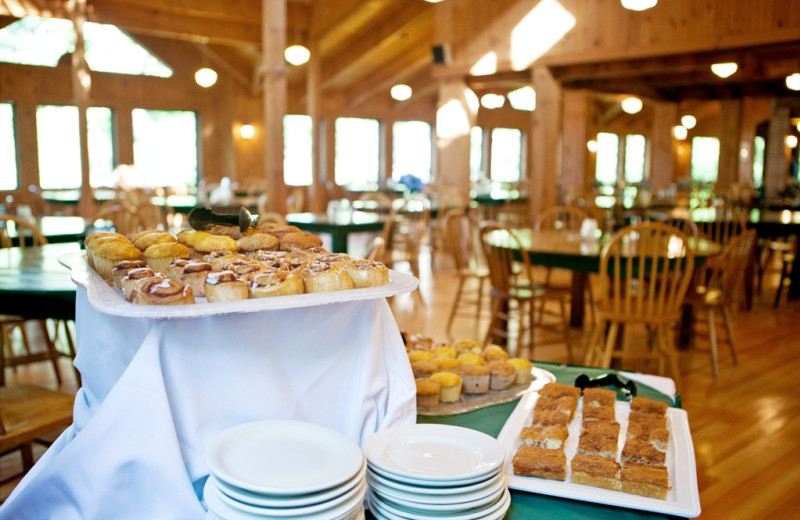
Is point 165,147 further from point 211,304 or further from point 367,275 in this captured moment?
point 211,304

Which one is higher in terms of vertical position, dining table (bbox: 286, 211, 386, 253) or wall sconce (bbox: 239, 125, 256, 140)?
wall sconce (bbox: 239, 125, 256, 140)

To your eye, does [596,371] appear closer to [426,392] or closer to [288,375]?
[426,392]

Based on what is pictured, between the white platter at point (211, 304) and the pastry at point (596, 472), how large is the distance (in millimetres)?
435

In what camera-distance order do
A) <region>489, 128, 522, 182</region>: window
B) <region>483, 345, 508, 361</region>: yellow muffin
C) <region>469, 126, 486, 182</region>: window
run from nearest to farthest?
<region>483, 345, 508, 361</region>: yellow muffin, <region>469, 126, 486, 182</region>: window, <region>489, 128, 522, 182</region>: window

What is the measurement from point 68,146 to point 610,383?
37.5ft

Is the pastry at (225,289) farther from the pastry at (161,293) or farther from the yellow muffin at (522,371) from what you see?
the yellow muffin at (522,371)

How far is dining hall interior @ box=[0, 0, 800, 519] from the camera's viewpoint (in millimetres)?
1179

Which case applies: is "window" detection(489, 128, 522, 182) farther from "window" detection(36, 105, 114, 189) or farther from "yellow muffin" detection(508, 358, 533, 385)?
"yellow muffin" detection(508, 358, 533, 385)

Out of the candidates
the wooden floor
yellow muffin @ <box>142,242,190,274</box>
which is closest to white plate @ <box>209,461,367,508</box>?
yellow muffin @ <box>142,242,190,274</box>

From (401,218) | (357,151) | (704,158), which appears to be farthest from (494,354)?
(704,158)

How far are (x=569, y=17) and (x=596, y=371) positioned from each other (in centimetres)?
707

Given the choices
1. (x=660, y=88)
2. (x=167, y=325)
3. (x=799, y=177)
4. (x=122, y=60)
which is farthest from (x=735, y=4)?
(x=799, y=177)

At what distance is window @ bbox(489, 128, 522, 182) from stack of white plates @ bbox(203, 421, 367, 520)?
15648mm

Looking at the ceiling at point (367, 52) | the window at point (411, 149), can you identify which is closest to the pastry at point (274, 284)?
the ceiling at point (367, 52)
